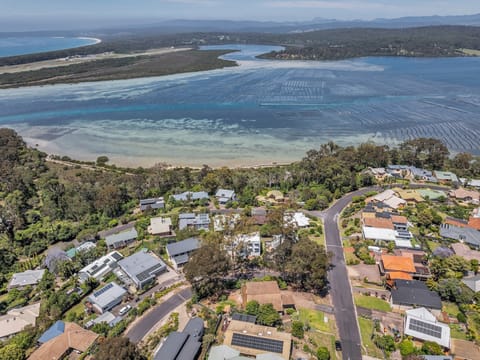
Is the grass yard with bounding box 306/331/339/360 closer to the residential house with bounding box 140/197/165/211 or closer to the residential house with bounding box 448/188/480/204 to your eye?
the residential house with bounding box 140/197/165/211

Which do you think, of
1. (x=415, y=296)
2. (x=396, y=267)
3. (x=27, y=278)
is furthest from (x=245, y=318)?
(x=27, y=278)

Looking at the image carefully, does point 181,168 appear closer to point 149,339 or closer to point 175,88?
point 149,339

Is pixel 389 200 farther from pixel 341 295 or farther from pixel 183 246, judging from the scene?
pixel 183 246

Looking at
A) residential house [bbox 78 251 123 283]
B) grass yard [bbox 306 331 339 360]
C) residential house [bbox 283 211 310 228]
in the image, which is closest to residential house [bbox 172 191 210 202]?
residential house [bbox 283 211 310 228]

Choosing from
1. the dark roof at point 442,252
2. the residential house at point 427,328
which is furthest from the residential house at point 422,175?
the residential house at point 427,328

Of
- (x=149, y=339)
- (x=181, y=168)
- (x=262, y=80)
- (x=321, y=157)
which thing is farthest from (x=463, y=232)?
(x=262, y=80)

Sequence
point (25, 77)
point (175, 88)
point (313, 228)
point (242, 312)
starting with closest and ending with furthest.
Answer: point (242, 312) → point (313, 228) → point (175, 88) → point (25, 77)
